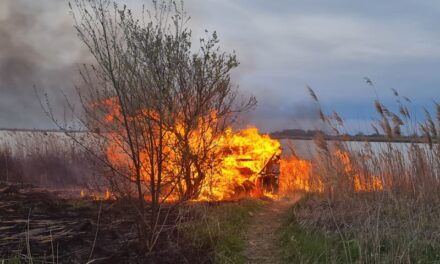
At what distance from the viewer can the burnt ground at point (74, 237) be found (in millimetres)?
5188

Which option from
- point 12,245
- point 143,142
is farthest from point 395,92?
point 12,245

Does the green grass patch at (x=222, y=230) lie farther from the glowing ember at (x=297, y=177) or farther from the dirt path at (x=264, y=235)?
the glowing ember at (x=297, y=177)

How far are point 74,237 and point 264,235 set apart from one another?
10.9 feet

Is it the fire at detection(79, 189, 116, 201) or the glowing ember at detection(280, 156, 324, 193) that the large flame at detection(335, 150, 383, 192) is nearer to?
the glowing ember at detection(280, 156, 324, 193)

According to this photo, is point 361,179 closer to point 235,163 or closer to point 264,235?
point 264,235

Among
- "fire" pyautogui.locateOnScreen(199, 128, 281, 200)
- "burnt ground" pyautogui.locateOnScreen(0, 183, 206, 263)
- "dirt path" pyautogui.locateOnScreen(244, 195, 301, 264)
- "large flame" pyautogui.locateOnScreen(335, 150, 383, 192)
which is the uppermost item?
"fire" pyautogui.locateOnScreen(199, 128, 281, 200)

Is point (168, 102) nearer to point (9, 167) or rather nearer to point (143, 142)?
point (143, 142)

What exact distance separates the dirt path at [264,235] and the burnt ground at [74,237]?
104 cm

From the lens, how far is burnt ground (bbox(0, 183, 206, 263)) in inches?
204

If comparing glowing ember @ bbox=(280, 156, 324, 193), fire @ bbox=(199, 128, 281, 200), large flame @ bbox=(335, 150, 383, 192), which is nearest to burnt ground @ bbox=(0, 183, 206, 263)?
fire @ bbox=(199, 128, 281, 200)

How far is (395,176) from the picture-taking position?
8438 mm

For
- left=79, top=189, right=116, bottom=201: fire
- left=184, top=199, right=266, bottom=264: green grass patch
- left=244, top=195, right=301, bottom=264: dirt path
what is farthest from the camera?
left=79, top=189, right=116, bottom=201: fire

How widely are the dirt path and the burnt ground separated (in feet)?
3.42

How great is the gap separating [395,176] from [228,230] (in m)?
3.27
